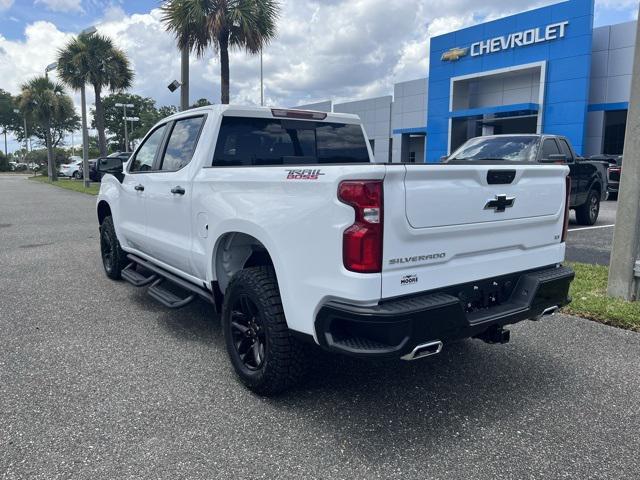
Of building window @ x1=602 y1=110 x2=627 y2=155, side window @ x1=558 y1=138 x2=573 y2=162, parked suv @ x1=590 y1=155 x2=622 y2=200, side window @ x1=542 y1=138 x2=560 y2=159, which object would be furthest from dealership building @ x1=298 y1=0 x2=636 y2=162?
side window @ x1=542 y1=138 x2=560 y2=159

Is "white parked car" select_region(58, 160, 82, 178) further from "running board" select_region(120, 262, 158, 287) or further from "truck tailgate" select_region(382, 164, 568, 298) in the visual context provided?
"truck tailgate" select_region(382, 164, 568, 298)

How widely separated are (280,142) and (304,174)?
162cm

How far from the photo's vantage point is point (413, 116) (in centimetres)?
3953

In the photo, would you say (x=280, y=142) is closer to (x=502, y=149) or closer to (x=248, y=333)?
(x=248, y=333)

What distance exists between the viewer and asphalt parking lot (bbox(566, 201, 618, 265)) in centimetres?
793

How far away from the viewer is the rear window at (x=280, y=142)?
4230mm

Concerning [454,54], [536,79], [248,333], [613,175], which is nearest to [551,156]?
[248,333]

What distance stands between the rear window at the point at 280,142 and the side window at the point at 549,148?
5.70 metres

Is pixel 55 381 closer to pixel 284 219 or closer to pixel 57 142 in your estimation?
pixel 284 219

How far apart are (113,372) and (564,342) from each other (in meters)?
3.62

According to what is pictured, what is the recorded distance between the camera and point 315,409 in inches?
129

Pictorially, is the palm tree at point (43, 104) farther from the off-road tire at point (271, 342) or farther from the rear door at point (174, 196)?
the off-road tire at point (271, 342)

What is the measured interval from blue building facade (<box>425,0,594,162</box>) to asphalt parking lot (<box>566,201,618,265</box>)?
16.1 meters

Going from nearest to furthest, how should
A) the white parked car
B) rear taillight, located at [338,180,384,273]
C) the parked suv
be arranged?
rear taillight, located at [338,180,384,273], the parked suv, the white parked car
